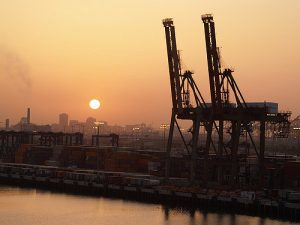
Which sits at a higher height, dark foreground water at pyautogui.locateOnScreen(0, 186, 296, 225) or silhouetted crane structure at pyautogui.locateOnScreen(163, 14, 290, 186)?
silhouetted crane structure at pyautogui.locateOnScreen(163, 14, 290, 186)

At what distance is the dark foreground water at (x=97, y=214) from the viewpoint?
47.1 meters

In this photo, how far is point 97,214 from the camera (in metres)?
50.6

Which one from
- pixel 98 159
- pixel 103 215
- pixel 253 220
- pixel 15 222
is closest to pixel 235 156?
pixel 253 220

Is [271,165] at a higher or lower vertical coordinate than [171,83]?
lower

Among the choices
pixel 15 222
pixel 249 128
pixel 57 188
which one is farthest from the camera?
pixel 57 188

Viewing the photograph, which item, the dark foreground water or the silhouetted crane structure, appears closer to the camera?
the dark foreground water

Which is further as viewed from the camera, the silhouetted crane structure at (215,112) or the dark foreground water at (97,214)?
the silhouetted crane structure at (215,112)

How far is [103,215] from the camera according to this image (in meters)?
50.2

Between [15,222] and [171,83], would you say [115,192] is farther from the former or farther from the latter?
→ [15,222]

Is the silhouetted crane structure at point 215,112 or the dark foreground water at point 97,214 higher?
the silhouetted crane structure at point 215,112

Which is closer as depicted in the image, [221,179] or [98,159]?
[221,179]

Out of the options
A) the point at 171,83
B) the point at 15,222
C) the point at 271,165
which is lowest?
the point at 15,222

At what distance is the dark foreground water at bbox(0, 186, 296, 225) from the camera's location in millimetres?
47062

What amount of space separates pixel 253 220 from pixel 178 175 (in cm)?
2346
